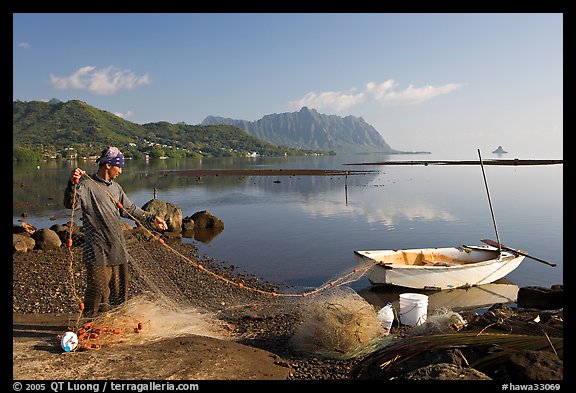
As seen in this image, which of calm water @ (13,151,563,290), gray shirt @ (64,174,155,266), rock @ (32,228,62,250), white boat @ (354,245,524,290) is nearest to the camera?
gray shirt @ (64,174,155,266)

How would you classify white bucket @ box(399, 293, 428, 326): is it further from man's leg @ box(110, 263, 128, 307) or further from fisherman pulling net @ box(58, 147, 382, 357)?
man's leg @ box(110, 263, 128, 307)

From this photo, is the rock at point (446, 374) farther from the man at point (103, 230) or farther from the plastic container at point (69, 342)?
the man at point (103, 230)

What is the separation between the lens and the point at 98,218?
6.31m

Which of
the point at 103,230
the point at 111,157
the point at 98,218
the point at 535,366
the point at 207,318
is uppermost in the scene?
the point at 111,157

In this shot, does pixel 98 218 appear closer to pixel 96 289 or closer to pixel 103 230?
pixel 103 230

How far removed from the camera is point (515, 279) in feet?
54.9

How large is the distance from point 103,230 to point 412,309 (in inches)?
256

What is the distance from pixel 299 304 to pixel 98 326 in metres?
3.98

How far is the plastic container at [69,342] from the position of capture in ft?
18.4

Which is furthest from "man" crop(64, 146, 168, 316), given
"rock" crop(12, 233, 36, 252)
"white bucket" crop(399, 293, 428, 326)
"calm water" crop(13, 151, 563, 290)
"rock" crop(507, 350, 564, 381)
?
"rock" crop(12, 233, 36, 252)

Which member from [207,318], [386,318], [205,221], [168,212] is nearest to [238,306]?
[207,318]

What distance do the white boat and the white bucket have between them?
13.0 feet

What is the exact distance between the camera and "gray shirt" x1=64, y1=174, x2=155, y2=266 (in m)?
6.20
